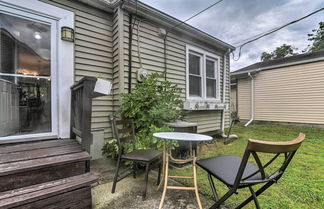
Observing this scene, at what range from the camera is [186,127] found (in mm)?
2830

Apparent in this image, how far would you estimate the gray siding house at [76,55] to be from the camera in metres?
2.32

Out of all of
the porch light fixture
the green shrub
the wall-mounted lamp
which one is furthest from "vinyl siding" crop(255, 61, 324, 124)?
the porch light fixture

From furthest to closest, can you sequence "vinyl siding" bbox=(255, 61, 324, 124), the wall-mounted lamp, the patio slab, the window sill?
1. "vinyl siding" bbox=(255, 61, 324, 124)
2. the window sill
3. the wall-mounted lamp
4. the patio slab

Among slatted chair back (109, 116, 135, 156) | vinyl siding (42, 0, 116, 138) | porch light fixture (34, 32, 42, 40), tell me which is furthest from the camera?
vinyl siding (42, 0, 116, 138)

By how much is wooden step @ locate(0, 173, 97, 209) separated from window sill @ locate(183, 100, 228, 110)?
3022 mm

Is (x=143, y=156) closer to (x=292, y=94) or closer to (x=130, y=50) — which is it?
(x=130, y=50)

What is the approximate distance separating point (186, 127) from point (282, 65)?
7.76 m

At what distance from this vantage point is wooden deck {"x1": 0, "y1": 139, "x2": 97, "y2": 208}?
53.2 inches

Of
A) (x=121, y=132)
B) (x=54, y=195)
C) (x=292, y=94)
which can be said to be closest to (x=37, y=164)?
(x=54, y=195)

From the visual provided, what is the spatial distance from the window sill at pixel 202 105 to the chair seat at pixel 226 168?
2.56 metres

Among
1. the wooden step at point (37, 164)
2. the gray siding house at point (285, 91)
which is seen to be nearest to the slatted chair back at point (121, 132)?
the wooden step at point (37, 164)

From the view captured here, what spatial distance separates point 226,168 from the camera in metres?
1.47

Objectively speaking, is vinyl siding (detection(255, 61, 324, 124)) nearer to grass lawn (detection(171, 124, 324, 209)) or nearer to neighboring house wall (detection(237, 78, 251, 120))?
neighboring house wall (detection(237, 78, 251, 120))

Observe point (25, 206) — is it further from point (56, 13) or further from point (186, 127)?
point (56, 13)
